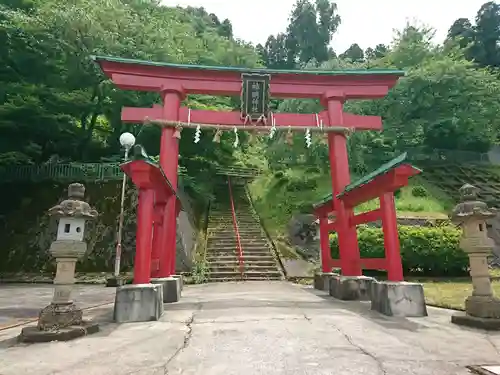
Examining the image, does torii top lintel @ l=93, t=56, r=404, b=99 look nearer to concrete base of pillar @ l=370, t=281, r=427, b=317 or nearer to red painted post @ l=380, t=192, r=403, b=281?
red painted post @ l=380, t=192, r=403, b=281

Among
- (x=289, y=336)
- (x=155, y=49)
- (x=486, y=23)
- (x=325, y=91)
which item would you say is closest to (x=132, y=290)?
(x=289, y=336)

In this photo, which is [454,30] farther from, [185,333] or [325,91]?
[185,333]

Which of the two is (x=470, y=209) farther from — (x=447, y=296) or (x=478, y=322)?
(x=447, y=296)

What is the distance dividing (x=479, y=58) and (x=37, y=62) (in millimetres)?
36307

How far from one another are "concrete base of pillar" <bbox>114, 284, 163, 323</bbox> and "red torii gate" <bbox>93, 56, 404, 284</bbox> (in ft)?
7.86

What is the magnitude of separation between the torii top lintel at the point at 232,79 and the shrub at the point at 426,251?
6.03 m

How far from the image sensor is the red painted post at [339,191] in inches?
338

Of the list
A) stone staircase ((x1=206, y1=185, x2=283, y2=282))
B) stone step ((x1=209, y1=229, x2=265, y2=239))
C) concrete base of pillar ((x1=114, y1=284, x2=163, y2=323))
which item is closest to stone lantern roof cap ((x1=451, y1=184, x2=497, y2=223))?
concrete base of pillar ((x1=114, y1=284, x2=163, y2=323))

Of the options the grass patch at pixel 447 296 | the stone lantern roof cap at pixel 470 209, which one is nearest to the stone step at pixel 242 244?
the grass patch at pixel 447 296

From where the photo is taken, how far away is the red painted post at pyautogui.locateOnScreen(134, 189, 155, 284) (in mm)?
6355

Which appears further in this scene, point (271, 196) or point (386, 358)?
point (271, 196)

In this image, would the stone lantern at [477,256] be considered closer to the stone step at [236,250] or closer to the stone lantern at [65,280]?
the stone lantern at [65,280]

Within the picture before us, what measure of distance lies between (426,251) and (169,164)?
9.72 metres

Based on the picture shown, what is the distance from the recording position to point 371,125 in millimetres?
9508
